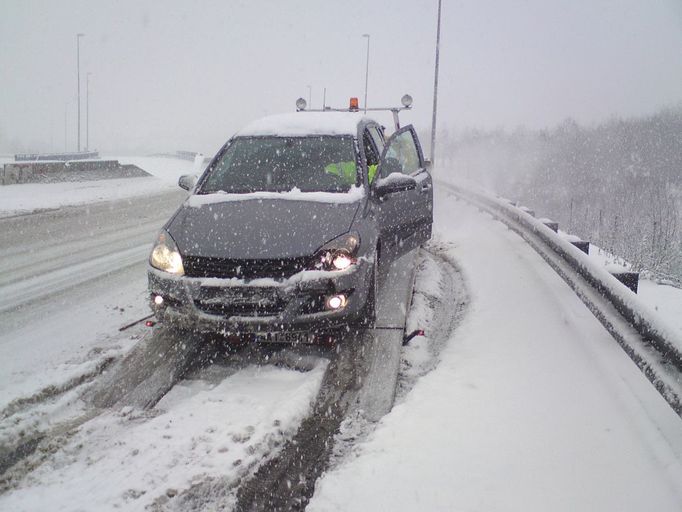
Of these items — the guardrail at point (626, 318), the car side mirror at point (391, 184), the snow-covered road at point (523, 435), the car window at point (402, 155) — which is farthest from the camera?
the car window at point (402, 155)

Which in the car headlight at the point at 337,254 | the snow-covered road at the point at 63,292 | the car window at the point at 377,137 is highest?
the car window at the point at 377,137

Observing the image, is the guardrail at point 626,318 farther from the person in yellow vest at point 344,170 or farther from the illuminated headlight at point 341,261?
the person in yellow vest at point 344,170

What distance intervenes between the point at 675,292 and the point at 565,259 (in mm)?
2316

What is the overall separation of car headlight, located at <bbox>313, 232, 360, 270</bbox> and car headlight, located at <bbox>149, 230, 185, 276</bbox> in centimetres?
98

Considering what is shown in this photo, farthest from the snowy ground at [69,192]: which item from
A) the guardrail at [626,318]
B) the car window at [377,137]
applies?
the guardrail at [626,318]

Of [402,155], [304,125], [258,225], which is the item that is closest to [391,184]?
[304,125]

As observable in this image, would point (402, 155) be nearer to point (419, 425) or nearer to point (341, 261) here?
point (341, 261)

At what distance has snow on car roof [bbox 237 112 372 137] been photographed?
580cm

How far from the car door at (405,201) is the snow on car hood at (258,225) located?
817mm

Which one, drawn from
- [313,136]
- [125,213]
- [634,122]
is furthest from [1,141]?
[313,136]

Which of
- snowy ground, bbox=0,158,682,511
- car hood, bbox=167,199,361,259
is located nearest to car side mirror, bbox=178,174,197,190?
car hood, bbox=167,199,361,259

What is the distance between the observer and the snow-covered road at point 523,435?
106 inches

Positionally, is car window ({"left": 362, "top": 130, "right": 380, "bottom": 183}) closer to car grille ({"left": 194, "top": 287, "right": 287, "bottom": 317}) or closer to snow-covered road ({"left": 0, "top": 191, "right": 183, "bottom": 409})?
car grille ({"left": 194, "top": 287, "right": 287, "bottom": 317})

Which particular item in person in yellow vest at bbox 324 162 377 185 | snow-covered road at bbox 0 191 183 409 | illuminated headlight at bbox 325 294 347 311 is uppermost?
person in yellow vest at bbox 324 162 377 185
